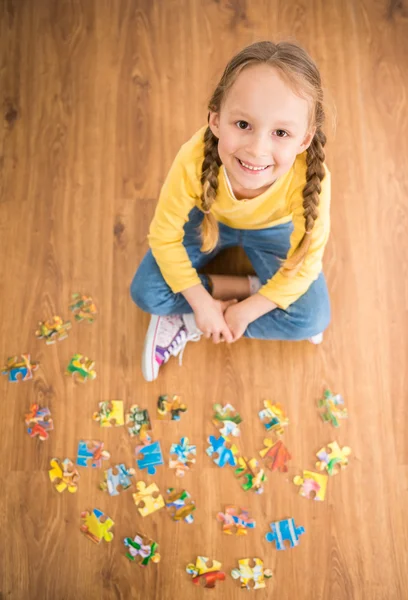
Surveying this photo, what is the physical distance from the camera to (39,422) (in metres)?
1.57

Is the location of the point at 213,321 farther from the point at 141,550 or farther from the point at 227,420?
the point at 141,550

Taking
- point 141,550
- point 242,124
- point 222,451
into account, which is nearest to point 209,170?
point 242,124

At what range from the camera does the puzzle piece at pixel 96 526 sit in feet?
4.78

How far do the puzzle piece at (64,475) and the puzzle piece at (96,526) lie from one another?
0.27ft

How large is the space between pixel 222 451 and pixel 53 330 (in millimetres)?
637

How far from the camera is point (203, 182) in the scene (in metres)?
1.27

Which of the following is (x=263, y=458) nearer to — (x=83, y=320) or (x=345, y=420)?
(x=345, y=420)

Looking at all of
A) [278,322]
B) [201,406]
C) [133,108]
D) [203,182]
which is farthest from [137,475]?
[133,108]

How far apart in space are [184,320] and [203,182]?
0.50m

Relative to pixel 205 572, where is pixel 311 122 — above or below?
above

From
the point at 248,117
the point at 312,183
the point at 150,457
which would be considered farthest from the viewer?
the point at 150,457

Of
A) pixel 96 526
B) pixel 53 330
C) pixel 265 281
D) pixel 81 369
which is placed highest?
pixel 265 281

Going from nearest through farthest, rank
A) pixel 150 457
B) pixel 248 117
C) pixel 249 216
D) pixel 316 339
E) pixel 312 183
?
pixel 248 117 < pixel 312 183 < pixel 249 216 < pixel 150 457 < pixel 316 339

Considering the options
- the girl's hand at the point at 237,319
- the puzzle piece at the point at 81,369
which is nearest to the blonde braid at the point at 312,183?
the girl's hand at the point at 237,319
